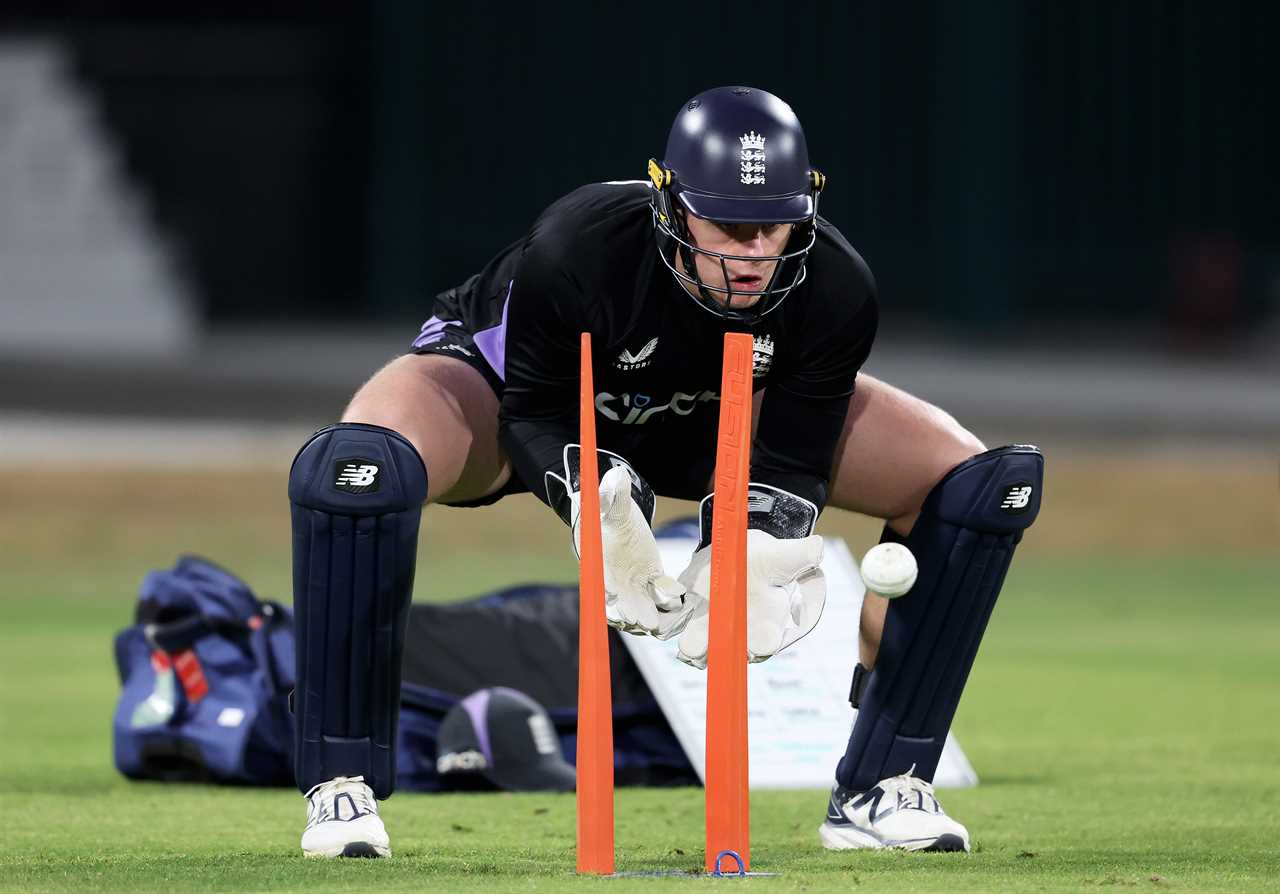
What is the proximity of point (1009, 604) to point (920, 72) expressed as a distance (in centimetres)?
795

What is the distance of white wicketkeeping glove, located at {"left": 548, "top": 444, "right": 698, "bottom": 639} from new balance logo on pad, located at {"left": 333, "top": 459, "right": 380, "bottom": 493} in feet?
0.85

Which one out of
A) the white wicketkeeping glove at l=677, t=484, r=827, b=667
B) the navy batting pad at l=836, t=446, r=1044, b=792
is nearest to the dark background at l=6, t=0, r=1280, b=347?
the navy batting pad at l=836, t=446, r=1044, b=792

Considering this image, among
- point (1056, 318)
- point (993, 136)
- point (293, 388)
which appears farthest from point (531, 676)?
point (1056, 318)

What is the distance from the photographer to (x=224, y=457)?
29.0ft

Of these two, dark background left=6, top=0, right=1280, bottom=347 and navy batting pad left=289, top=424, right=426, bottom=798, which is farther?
dark background left=6, top=0, right=1280, bottom=347

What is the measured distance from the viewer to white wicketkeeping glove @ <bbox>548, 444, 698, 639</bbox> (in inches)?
103

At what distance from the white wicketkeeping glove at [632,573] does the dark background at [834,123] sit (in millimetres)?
11510

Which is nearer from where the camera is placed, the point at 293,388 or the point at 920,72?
the point at 293,388

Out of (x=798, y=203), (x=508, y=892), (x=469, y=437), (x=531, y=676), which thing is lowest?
(x=531, y=676)

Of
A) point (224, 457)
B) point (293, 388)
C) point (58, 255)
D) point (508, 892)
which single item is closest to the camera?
point (508, 892)

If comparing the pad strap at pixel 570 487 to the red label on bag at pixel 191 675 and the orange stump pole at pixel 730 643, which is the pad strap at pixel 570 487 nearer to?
the orange stump pole at pixel 730 643

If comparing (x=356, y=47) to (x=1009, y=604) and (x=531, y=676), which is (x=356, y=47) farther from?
(x=531, y=676)

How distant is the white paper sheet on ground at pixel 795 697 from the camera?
382 cm

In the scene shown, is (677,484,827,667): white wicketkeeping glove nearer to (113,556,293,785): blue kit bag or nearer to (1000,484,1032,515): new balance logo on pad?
(1000,484,1032,515): new balance logo on pad
